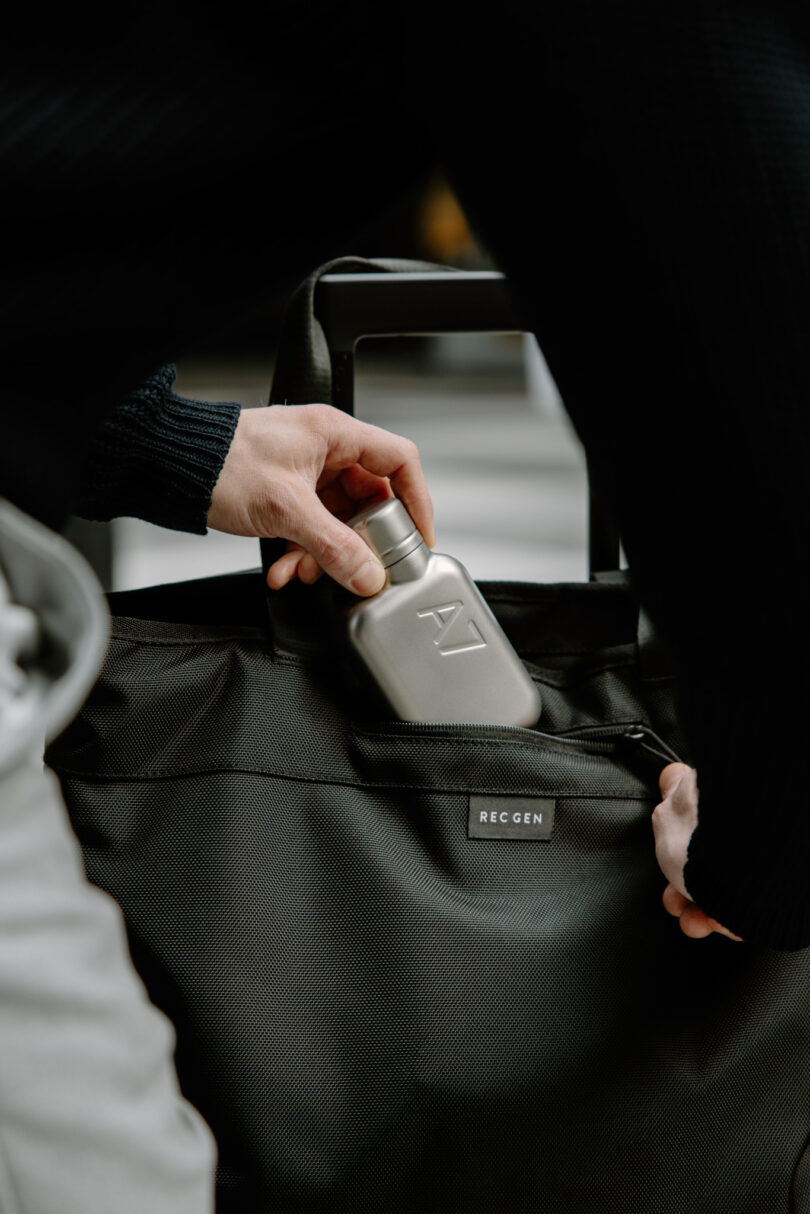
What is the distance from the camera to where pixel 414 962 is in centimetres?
59

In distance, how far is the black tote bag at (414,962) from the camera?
0.58 m

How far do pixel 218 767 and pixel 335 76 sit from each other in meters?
0.41

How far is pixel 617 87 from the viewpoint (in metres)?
0.28

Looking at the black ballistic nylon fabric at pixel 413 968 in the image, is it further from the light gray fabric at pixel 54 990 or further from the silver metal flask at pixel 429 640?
the light gray fabric at pixel 54 990

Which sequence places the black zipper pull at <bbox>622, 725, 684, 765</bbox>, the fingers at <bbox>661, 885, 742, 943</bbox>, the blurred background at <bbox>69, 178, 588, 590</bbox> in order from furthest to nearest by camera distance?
1. the blurred background at <bbox>69, 178, 588, 590</bbox>
2. the black zipper pull at <bbox>622, 725, 684, 765</bbox>
3. the fingers at <bbox>661, 885, 742, 943</bbox>

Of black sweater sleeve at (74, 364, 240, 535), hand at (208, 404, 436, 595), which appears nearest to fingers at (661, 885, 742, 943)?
hand at (208, 404, 436, 595)

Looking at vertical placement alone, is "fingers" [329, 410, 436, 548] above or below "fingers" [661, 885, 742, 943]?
above

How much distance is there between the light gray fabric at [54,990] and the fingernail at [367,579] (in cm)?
35

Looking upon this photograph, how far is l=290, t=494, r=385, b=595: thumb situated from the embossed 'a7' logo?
0.13ft

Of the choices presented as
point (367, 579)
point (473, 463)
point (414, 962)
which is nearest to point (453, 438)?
point (473, 463)

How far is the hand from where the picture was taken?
0.66 m

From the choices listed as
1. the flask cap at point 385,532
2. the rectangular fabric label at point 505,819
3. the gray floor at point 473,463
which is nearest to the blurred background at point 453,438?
the gray floor at point 473,463

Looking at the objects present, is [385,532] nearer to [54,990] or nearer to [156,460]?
[156,460]

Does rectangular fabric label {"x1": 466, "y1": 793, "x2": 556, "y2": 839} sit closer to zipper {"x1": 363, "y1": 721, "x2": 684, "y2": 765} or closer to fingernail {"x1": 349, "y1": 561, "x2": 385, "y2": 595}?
zipper {"x1": 363, "y1": 721, "x2": 684, "y2": 765}
